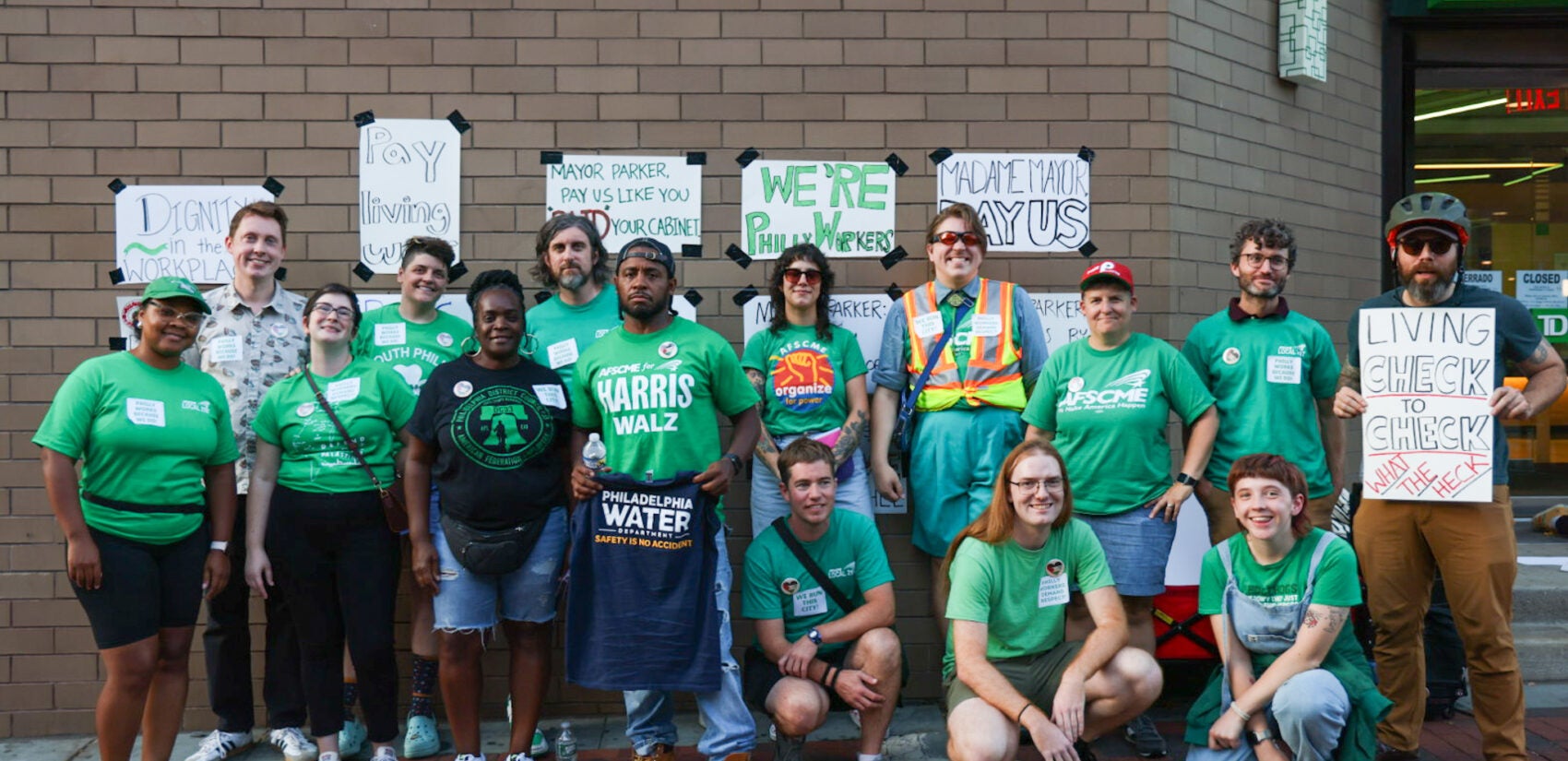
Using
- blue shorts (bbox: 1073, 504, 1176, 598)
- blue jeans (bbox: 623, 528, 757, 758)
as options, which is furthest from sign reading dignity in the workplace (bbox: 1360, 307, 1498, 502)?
blue jeans (bbox: 623, 528, 757, 758)

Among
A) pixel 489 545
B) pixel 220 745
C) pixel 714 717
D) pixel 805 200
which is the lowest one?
pixel 220 745

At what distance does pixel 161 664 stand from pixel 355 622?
0.66 metres

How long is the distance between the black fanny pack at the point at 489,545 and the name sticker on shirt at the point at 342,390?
63 cm

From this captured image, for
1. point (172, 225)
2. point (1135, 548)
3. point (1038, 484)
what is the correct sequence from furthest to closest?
point (172, 225) → point (1135, 548) → point (1038, 484)

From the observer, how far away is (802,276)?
521 centimetres

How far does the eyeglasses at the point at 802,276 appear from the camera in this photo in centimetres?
521

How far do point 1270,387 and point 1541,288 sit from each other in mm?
3941

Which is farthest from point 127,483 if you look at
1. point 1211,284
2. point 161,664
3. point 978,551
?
point 1211,284

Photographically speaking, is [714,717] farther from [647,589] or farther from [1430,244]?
[1430,244]

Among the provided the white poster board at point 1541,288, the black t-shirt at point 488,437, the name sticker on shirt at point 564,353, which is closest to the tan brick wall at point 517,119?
the name sticker on shirt at point 564,353

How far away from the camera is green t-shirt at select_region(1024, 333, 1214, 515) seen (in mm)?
4801

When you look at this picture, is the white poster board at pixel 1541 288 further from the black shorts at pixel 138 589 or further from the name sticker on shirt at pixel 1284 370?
the black shorts at pixel 138 589

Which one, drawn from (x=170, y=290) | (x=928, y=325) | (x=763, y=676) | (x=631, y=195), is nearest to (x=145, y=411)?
(x=170, y=290)

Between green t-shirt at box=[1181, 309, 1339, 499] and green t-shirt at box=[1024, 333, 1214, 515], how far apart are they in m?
0.18
